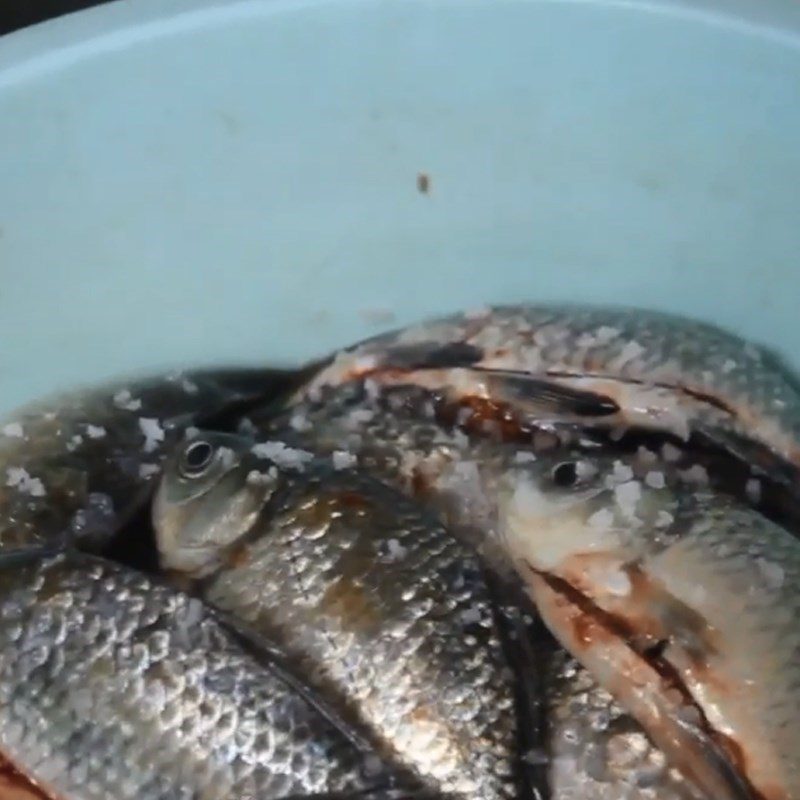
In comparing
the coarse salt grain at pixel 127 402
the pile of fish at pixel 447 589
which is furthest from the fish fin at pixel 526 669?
the coarse salt grain at pixel 127 402

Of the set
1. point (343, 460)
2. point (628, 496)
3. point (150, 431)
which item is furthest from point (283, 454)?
point (628, 496)

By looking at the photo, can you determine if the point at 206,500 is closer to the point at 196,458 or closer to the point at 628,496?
the point at 196,458

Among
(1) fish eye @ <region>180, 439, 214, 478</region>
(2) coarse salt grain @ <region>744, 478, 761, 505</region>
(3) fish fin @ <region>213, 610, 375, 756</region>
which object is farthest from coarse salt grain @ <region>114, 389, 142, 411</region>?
(2) coarse salt grain @ <region>744, 478, 761, 505</region>

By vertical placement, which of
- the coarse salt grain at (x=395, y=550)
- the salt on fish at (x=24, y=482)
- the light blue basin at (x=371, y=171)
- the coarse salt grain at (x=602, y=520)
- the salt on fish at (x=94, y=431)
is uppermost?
the light blue basin at (x=371, y=171)

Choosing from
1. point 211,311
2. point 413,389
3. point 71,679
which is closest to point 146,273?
point 211,311

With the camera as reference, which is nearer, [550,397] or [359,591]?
[359,591]

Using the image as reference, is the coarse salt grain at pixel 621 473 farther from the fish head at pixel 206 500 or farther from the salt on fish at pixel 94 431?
the salt on fish at pixel 94 431
